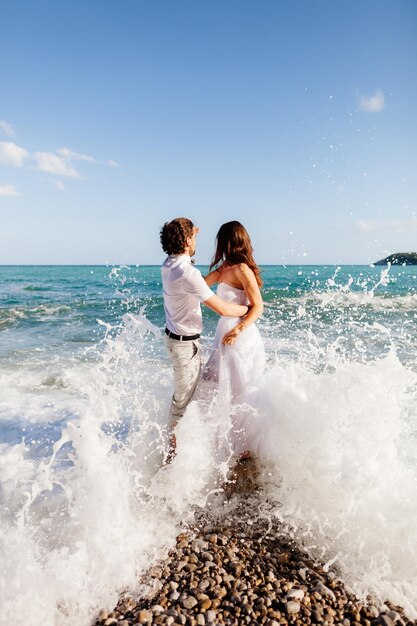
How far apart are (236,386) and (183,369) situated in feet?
2.11

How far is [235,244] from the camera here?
4164mm

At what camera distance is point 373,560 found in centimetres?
325

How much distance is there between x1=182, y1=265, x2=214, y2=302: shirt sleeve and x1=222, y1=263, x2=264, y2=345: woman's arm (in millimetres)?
539

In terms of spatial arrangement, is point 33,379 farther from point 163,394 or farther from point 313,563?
point 313,563

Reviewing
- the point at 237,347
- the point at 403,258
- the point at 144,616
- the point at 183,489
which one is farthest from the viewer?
the point at 403,258

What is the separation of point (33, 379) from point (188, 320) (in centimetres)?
541

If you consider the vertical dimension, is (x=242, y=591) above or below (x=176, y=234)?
below

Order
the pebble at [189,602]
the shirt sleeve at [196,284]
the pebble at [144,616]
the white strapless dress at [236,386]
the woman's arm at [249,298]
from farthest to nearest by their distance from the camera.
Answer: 1. the white strapless dress at [236,386]
2. the woman's arm at [249,298]
3. the shirt sleeve at [196,284]
4. the pebble at [189,602]
5. the pebble at [144,616]

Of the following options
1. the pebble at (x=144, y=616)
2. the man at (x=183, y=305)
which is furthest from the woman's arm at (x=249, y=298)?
the pebble at (x=144, y=616)

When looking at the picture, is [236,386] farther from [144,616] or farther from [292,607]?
[144,616]

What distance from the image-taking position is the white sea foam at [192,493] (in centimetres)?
303

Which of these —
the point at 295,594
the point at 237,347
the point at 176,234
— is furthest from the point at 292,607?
the point at 176,234

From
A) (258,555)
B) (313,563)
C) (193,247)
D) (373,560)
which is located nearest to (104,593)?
(258,555)

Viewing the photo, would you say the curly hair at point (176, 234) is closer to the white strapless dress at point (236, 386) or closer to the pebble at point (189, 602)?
the white strapless dress at point (236, 386)
